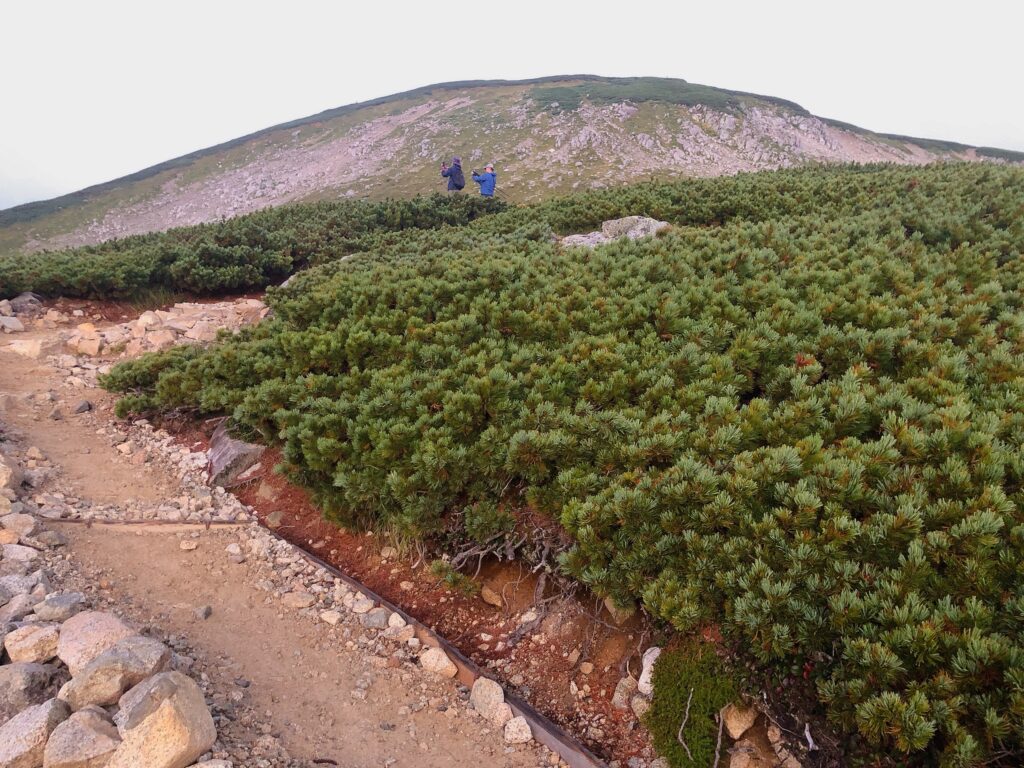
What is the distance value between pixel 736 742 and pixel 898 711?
1213 millimetres

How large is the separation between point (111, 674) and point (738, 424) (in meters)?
4.61

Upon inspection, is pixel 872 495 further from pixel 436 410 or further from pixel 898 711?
pixel 436 410

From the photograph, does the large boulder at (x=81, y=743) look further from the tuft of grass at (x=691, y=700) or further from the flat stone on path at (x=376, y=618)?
the tuft of grass at (x=691, y=700)

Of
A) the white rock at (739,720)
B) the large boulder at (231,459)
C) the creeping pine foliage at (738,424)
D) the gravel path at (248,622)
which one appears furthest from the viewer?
the large boulder at (231,459)

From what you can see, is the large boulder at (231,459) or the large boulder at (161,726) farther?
the large boulder at (231,459)

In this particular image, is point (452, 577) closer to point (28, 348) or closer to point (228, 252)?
point (28, 348)

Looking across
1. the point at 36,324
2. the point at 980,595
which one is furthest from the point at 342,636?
the point at 36,324

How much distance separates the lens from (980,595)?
298 centimetres

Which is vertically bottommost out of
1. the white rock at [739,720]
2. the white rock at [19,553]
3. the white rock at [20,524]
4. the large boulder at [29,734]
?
the white rock at [739,720]

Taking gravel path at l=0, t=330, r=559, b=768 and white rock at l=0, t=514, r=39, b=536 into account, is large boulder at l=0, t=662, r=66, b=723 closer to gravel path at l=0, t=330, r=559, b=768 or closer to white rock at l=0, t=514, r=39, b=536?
gravel path at l=0, t=330, r=559, b=768

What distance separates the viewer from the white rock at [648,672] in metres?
3.91

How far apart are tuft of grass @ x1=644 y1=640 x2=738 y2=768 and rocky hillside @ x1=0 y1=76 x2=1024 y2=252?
4079 centimetres

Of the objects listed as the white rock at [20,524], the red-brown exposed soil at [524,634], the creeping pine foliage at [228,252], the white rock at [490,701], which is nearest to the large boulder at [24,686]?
the white rock at [20,524]

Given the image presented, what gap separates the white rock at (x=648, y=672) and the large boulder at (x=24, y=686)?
12.4 feet
